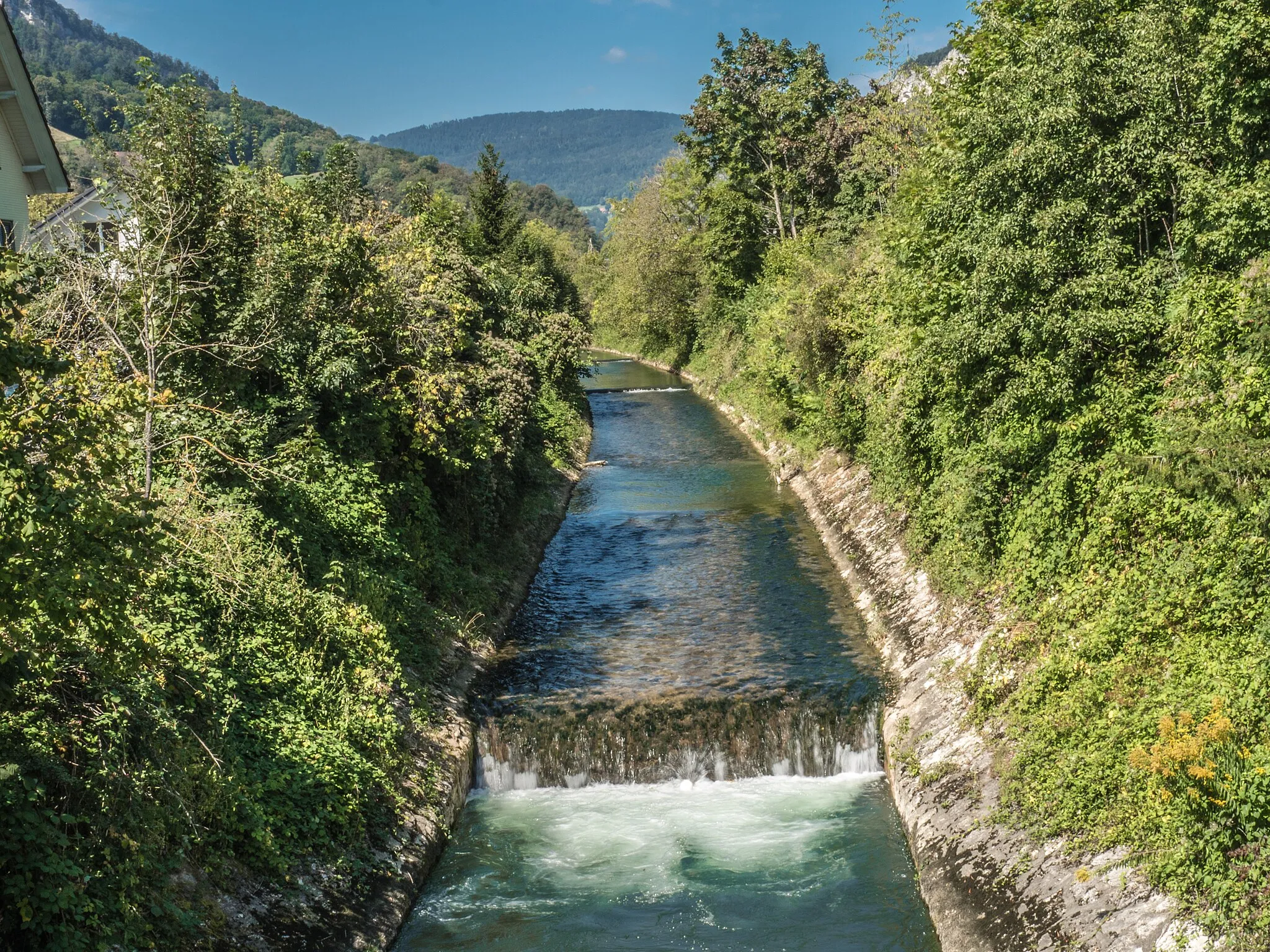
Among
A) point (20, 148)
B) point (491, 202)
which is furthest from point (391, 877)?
point (491, 202)

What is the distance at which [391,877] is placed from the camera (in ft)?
44.4

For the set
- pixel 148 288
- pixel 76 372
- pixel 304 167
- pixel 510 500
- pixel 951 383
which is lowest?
pixel 510 500

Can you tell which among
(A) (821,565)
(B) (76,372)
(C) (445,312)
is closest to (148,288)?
(B) (76,372)

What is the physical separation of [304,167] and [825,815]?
2095cm

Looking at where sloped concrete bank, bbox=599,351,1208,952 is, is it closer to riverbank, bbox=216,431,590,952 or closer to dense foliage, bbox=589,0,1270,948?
dense foliage, bbox=589,0,1270,948

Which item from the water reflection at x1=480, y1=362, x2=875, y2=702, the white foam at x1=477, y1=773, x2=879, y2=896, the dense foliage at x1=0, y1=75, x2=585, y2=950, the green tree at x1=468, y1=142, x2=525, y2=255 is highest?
the green tree at x1=468, y1=142, x2=525, y2=255

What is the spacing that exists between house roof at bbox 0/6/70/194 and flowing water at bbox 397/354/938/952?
15.1 m

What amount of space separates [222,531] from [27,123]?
1340 centimetres

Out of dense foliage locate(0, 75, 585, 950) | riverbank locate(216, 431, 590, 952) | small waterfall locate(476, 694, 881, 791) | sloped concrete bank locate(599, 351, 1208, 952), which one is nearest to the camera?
dense foliage locate(0, 75, 585, 950)

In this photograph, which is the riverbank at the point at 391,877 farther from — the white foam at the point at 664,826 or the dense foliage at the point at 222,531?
the white foam at the point at 664,826

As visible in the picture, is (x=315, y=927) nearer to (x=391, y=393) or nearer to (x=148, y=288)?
(x=148, y=288)

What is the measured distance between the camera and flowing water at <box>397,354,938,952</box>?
43.4ft

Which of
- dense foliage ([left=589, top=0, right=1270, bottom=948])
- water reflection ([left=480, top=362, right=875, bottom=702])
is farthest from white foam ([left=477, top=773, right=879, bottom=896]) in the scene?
dense foliage ([left=589, top=0, right=1270, bottom=948])

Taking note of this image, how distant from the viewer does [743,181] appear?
58.2 m
